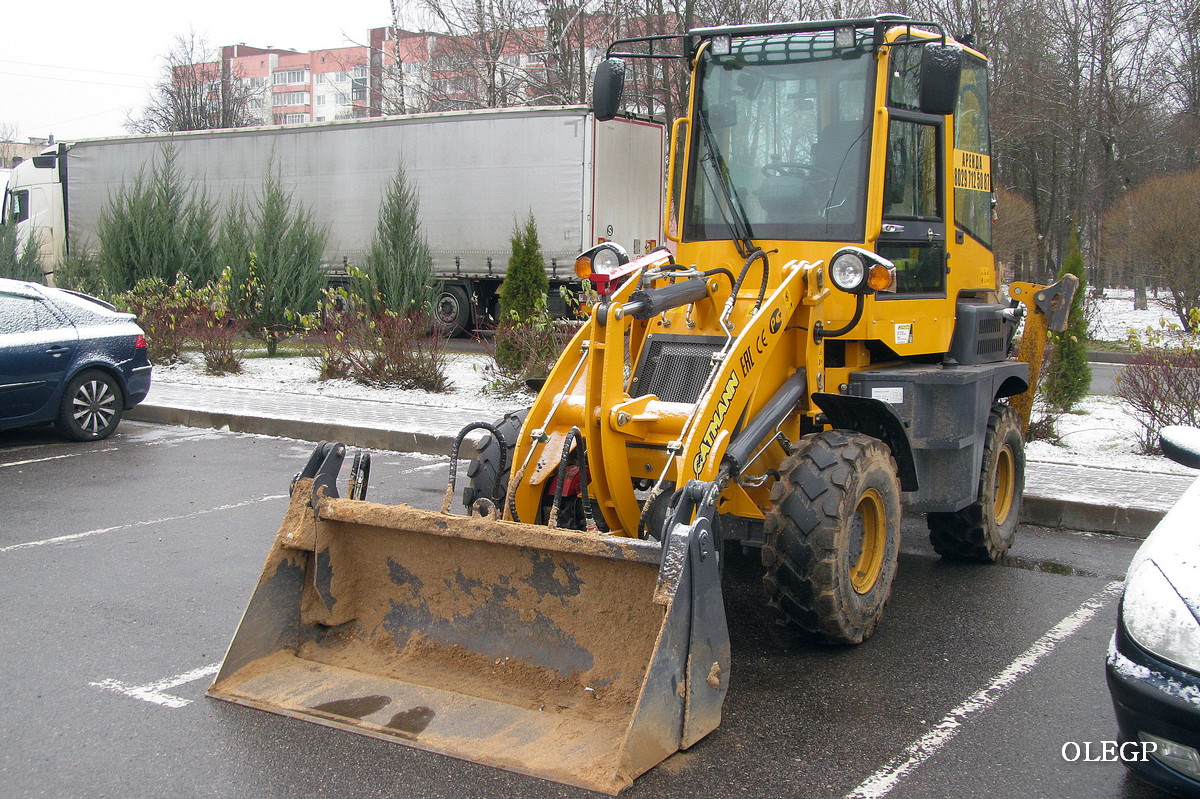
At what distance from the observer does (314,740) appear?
4.11 m

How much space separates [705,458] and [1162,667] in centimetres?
192

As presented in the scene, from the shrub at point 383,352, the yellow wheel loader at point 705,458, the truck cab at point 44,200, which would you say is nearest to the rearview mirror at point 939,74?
the yellow wheel loader at point 705,458

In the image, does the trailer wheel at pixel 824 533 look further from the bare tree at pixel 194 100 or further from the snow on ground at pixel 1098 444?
the bare tree at pixel 194 100

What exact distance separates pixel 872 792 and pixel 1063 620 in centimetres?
239

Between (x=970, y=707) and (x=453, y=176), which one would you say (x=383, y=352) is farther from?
(x=970, y=707)

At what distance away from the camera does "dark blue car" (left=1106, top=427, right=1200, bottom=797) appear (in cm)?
334

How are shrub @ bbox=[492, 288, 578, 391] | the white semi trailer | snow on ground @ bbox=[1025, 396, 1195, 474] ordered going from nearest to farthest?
snow on ground @ bbox=[1025, 396, 1195, 474], shrub @ bbox=[492, 288, 578, 391], the white semi trailer

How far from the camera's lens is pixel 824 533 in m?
4.73

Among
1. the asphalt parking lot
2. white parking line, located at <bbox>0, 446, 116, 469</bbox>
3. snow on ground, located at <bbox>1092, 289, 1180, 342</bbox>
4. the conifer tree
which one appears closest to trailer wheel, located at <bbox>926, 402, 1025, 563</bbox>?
the asphalt parking lot

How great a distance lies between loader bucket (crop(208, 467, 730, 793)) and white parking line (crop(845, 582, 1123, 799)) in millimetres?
624

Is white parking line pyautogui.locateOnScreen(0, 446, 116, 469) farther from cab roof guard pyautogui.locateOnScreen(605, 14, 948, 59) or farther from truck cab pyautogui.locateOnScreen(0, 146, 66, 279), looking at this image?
truck cab pyautogui.locateOnScreen(0, 146, 66, 279)

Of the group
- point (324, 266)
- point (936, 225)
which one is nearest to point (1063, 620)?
point (936, 225)

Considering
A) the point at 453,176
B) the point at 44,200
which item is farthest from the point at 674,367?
the point at 44,200

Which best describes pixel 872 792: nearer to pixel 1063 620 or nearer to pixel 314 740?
pixel 314 740
